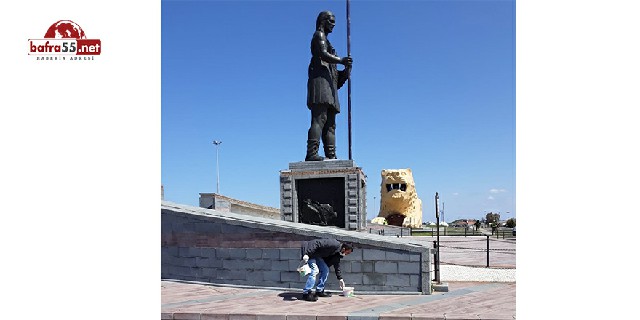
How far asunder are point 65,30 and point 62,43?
19 cm

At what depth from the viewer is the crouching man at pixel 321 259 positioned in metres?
8.55

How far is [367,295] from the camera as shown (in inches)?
356

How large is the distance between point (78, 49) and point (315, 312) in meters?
5.31

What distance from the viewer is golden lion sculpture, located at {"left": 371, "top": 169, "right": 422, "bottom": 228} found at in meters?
53.4

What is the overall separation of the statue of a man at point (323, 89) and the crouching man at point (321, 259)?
17.1ft

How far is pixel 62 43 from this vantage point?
6.69 m

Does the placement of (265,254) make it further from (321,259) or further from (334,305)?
(334,305)

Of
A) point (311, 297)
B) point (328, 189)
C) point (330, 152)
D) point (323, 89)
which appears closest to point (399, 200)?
point (330, 152)

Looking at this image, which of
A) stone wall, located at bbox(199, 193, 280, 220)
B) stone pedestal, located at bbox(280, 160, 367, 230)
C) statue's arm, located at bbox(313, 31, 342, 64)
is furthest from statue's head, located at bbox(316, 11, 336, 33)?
stone wall, located at bbox(199, 193, 280, 220)

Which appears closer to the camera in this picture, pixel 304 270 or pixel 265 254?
pixel 304 270

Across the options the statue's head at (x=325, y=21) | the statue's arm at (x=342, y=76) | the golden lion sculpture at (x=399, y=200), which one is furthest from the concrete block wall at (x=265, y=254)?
the golden lion sculpture at (x=399, y=200)

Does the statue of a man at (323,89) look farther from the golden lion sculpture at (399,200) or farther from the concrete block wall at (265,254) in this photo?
the golden lion sculpture at (399,200)

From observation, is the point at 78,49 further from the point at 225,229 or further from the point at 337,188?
the point at 337,188

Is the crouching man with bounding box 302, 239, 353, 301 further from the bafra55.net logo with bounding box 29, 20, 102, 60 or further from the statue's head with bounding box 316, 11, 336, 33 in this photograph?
the statue's head with bounding box 316, 11, 336, 33
